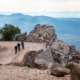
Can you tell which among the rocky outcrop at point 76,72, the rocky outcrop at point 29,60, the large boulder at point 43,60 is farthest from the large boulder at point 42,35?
the rocky outcrop at point 76,72

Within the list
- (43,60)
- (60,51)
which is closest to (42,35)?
(60,51)

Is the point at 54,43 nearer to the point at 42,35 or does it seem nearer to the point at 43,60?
the point at 42,35

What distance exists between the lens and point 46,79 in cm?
2223

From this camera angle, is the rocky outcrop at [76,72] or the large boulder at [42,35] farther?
the large boulder at [42,35]

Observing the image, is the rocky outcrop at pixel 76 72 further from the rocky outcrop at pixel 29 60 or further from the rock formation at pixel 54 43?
the rock formation at pixel 54 43

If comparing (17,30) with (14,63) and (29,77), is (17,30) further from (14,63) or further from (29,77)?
(29,77)

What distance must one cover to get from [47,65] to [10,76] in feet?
24.9

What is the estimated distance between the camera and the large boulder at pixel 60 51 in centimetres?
4489

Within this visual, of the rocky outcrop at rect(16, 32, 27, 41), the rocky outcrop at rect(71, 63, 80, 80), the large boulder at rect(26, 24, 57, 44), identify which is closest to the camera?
the rocky outcrop at rect(71, 63, 80, 80)

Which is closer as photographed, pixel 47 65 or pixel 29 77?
pixel 29 77

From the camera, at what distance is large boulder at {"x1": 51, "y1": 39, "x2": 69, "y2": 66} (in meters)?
44.9

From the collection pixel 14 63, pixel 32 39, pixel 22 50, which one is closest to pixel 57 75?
pixel 14 63

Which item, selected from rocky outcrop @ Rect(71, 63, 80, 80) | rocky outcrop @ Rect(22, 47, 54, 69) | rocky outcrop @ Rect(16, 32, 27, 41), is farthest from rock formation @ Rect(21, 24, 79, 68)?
rocky outcrop @ Rect(71, 63, 80, 80)

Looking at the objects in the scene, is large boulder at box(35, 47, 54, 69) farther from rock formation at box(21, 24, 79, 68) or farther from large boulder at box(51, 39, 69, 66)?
rock formation at box(21, 24, 79, 68)
